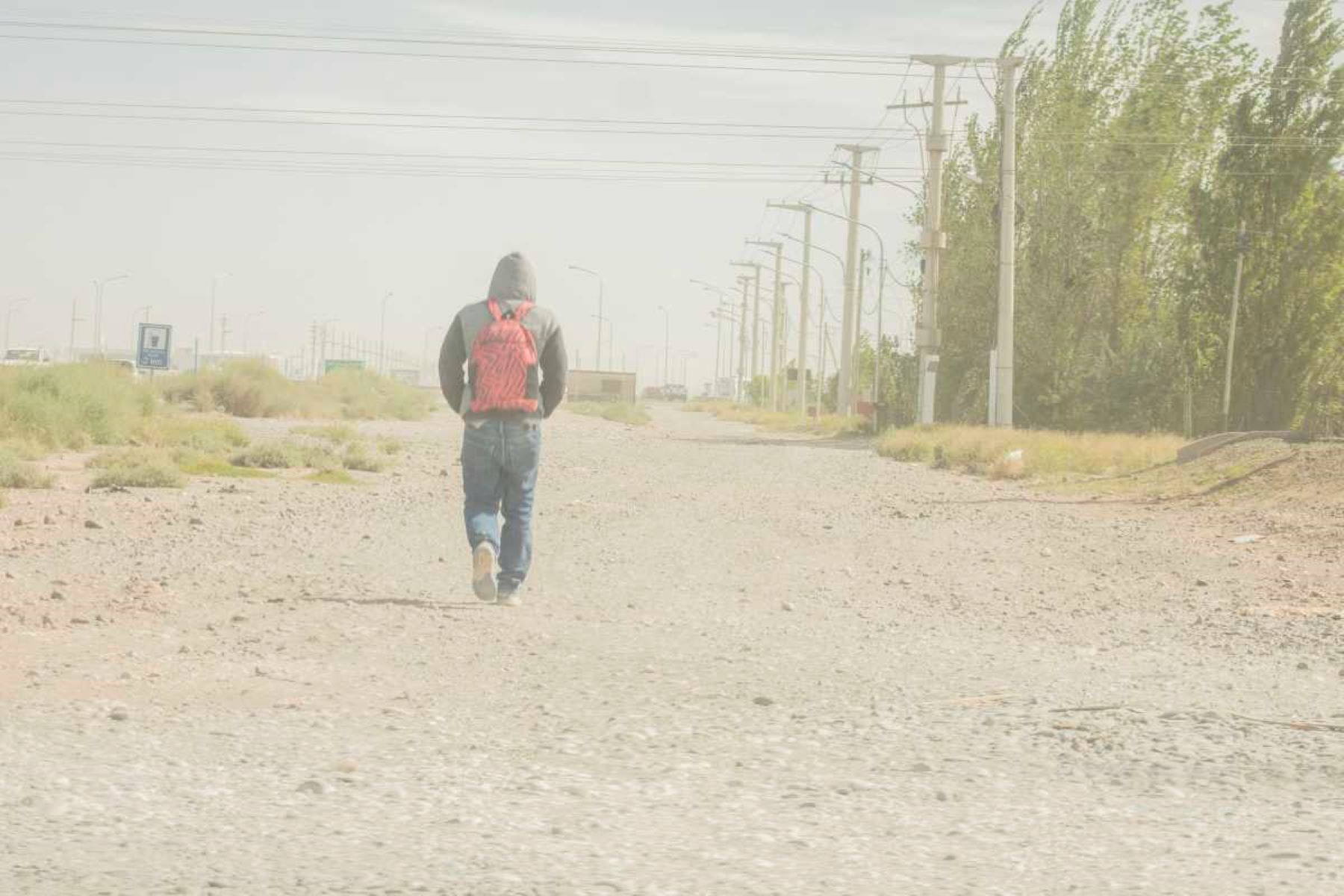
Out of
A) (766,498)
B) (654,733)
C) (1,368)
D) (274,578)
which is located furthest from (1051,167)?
(654,733)

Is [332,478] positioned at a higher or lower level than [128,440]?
lower

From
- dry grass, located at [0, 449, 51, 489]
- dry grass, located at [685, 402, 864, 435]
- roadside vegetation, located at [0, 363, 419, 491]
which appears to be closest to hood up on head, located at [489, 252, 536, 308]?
roadside vegetation, located at [0, 363, 419, 491]

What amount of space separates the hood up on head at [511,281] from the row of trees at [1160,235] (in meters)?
35.8

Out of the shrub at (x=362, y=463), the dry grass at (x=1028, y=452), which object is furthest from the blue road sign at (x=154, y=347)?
the shrub at (x=362, y=463)

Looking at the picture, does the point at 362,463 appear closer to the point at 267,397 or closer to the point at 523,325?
the point at 523,325

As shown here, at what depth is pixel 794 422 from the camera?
244 feet

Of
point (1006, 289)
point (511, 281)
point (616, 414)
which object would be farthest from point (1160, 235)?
point (511, 281)

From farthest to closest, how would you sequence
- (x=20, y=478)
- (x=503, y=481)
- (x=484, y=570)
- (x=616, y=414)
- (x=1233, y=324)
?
(x=616, y=414) < (x=1233, y=324) < (x=20, y=478) < (x=503, y=481) < (x=484, y=570)

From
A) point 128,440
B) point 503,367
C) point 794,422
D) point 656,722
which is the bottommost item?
point 656,722

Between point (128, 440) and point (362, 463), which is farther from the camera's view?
point (128, 440)

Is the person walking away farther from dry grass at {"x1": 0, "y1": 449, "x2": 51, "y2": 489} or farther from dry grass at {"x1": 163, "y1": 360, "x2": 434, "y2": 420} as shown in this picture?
dry grass at {"x1": 163, "y1": 360, "x2": 434, "y2": 420}

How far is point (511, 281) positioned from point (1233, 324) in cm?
3810

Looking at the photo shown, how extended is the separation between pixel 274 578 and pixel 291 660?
120 inches

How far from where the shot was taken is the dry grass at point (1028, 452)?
28516 mm
